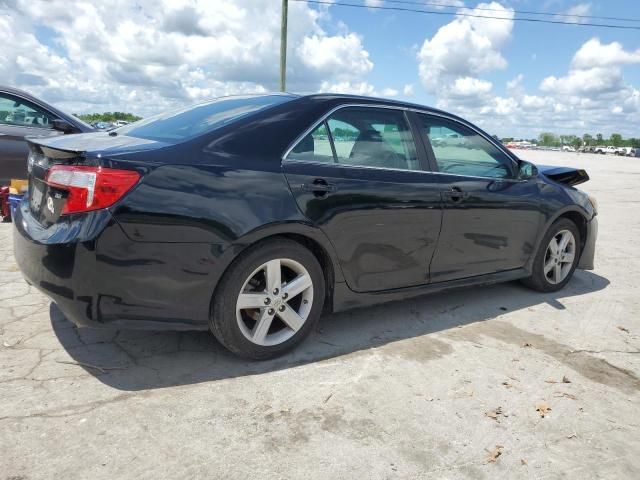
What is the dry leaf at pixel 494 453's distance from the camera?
233 cm

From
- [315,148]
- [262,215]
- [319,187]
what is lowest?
[262,215]

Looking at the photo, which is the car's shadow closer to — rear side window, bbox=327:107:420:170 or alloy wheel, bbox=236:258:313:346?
alloy wheel, bbox=236:258:313:346

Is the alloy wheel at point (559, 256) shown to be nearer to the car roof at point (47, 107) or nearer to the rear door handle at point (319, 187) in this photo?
the rear door handle at point (319, 187)

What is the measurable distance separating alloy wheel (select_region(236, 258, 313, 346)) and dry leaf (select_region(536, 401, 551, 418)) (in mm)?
1370

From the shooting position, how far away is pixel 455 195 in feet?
12.5

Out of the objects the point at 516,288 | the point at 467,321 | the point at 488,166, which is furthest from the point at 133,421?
the point at 516,288

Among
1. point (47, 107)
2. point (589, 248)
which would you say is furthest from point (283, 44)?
point (589, 248)

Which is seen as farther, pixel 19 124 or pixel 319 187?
pixel 19 124

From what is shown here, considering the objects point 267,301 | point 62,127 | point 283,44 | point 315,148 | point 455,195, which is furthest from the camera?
point 283,44

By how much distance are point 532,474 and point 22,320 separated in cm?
318

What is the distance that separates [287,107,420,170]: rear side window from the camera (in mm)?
3203

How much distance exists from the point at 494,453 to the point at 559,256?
9.81 feet

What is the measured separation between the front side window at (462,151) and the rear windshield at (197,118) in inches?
46.3

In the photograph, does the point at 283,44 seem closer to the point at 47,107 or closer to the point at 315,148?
the point at 47,107
